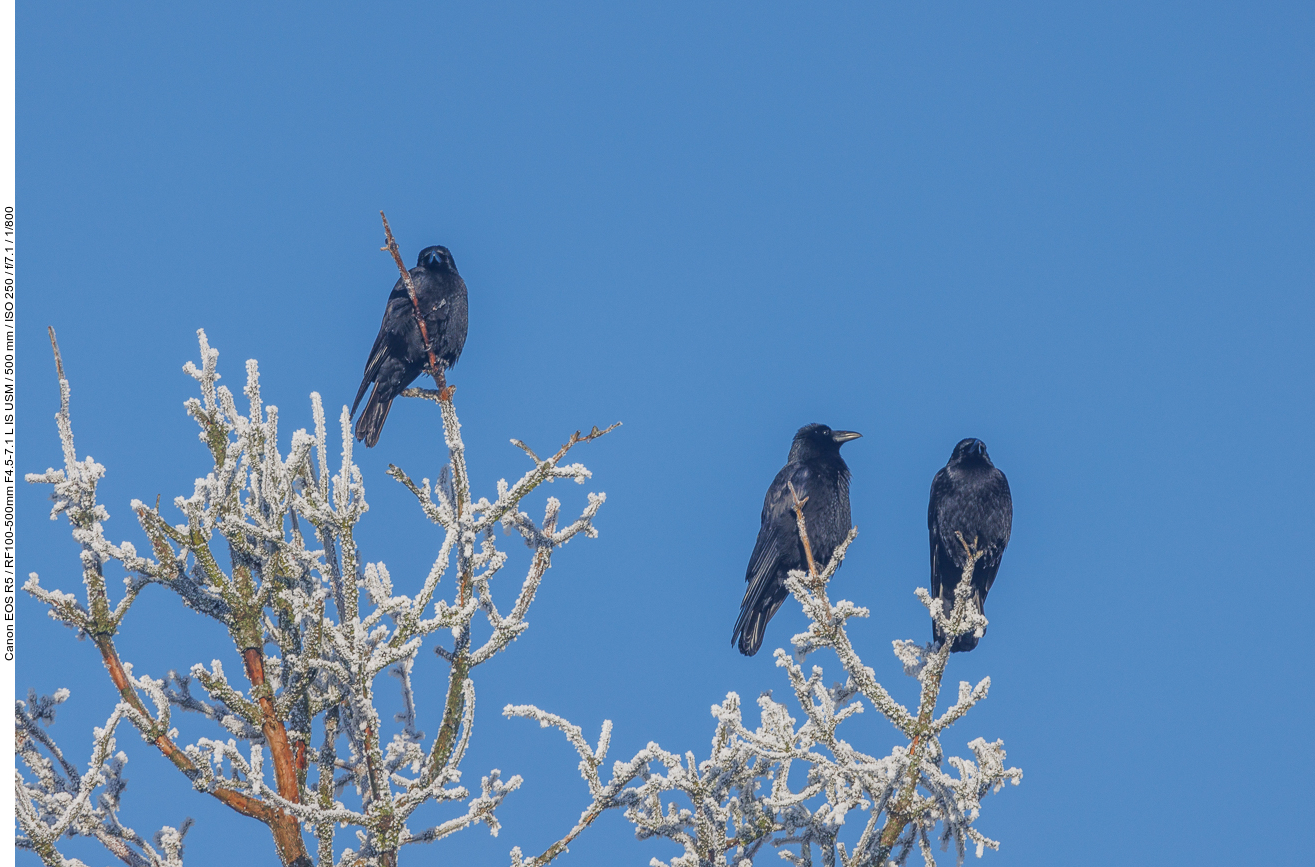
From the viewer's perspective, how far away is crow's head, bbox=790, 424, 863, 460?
10906mm

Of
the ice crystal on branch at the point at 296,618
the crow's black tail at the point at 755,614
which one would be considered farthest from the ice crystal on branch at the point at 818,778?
the crow's black tail at the point at 755,614

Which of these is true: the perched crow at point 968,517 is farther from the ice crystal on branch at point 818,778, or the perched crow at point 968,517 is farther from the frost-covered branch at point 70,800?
the frost-covered branch at point 70,800

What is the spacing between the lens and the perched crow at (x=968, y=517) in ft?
33.5

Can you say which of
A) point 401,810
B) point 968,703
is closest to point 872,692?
point 968,703

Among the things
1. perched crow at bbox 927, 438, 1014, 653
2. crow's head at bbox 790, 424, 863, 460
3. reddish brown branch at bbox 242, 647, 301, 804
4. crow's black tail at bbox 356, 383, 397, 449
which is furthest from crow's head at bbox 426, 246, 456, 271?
reddish brown branch at bbox 242, 647, 301, 804

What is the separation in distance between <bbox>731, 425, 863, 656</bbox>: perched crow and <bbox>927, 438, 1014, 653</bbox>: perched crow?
0.78 meters

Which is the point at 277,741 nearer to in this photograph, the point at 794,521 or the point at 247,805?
the point at 247,805

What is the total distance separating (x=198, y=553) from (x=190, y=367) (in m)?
0.84

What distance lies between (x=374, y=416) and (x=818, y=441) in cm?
368

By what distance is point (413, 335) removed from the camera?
33.2 feet

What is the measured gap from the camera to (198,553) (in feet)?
17.8

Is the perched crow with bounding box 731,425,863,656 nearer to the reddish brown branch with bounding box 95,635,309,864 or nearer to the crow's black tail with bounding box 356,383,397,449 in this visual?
the crow's black tail with bounding box 356,383,397,449

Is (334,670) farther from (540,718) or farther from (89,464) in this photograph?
(89,464)

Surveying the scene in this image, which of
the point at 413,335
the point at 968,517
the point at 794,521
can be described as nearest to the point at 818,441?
the point at 794,521
